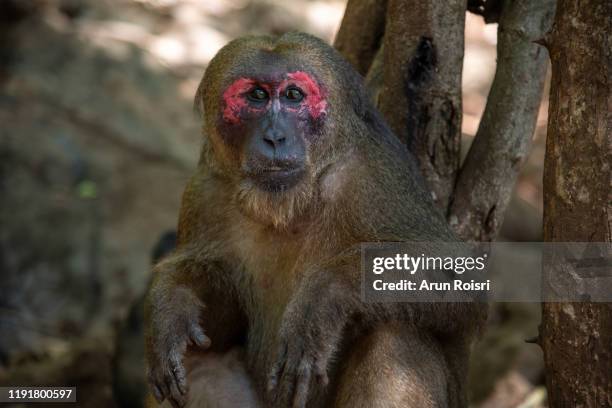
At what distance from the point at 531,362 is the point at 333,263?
671cm

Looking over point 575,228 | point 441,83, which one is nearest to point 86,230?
point 441,83

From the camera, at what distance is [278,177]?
5.56 m

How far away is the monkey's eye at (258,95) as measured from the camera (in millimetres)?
5629

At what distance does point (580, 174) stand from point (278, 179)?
1.66 m

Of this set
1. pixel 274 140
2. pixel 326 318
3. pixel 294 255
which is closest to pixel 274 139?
pixel 274 140

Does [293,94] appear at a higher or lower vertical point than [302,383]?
higher

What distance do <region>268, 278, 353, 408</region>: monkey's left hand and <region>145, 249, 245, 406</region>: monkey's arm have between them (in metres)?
0.62

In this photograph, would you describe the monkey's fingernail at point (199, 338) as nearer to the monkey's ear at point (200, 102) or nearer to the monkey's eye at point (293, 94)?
the monkey's ear at point (200, 102)

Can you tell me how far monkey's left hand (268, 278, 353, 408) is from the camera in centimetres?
525

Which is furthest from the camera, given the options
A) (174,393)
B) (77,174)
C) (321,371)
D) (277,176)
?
(77,174)

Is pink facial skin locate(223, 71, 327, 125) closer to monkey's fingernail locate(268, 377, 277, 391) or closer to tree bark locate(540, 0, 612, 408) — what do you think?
tree bark locate(540, 0, 612, 408)

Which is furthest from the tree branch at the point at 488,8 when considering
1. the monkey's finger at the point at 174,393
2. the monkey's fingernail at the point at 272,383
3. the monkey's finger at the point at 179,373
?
the monkey's finger at the point at 174,393

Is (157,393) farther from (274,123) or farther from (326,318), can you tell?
(274,123)

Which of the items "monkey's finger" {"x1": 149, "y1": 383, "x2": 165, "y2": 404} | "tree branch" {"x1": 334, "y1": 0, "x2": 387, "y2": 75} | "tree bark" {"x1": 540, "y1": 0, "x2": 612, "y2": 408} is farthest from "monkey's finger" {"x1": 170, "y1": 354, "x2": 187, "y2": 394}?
"tree branch" {"x1": 334, "y1": 0, "x2": 387, "y2": 75}
